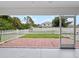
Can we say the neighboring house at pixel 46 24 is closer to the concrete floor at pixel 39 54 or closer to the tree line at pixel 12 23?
the tree line at pixel 12 23

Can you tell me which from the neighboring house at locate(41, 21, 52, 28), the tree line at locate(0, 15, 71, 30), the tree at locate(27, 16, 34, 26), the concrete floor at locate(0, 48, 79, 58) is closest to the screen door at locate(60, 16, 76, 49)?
the tree line at locate(0, 15, 71, 30)

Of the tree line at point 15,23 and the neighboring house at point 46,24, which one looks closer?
the tree line at point 15,23

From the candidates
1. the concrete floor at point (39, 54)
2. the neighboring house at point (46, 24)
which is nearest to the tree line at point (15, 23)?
the neighboring house at point (46, 24)

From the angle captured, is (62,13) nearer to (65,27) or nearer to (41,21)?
(65,27)

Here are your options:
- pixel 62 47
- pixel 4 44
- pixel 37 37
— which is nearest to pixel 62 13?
pixel 62 47

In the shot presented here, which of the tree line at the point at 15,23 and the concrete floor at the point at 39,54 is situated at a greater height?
the tree line at the point at 15,23

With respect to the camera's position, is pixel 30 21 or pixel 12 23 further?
pixel 12 23

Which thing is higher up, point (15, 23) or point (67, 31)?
point (15, 23)

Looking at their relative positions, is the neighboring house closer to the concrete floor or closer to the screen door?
the screen door

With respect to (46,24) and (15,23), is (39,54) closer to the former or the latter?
(46,24)

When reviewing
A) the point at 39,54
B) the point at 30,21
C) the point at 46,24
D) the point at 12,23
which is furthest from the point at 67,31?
the point at 12,23

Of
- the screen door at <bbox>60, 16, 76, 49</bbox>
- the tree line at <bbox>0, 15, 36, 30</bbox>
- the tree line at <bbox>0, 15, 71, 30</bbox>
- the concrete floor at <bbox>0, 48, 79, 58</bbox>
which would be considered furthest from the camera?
the tree line at <bbox>0, 15, 36, 30</bbox>

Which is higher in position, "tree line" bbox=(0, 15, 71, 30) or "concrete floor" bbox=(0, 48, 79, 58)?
"tree line" bbox=(0, 15, 71, 30)

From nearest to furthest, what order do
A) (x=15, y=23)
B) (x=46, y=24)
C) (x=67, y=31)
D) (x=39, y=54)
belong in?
1. (x=39, y=54)
2. (x=67, y=31)
3. (x=46, y=24)
4. (x=15, y=23)
